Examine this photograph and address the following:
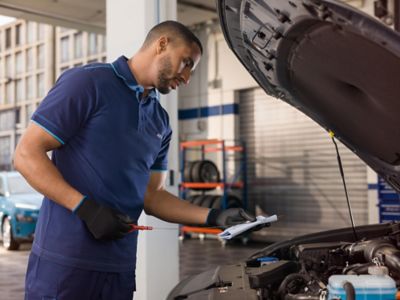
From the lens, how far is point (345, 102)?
1.98 m

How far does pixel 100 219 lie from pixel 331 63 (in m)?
0.88

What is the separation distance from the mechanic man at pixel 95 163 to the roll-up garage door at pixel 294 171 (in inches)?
268

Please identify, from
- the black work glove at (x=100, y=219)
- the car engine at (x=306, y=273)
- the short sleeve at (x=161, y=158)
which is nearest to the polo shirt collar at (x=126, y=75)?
the short sleeve at (x=161, y=158)

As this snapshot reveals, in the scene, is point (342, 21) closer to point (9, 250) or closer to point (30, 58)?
point (9, 250)

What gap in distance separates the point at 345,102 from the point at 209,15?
7.94 metres

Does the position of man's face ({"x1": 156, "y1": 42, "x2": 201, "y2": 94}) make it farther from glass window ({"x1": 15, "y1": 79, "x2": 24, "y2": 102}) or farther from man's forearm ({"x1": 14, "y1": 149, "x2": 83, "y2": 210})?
glass window ({"x1": 15, "y1": 79, "x2": 24, "y2": 102})

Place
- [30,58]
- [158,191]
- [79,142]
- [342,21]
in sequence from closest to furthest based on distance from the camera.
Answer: [342,21]
[79,142]
[158,191]
[30,58]

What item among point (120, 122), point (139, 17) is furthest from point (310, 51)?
point (139, 17)

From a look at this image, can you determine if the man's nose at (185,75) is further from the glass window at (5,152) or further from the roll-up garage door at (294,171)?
the glass window at (5,152)

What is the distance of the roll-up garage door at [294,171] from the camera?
8492 mm

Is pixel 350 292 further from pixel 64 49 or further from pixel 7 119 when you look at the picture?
pixel 7 119

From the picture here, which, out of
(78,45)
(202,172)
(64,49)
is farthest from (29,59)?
(202,172)

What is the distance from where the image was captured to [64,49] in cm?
1231

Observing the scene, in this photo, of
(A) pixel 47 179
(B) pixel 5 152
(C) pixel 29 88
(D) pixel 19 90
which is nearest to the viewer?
(A) pixel 47 179
